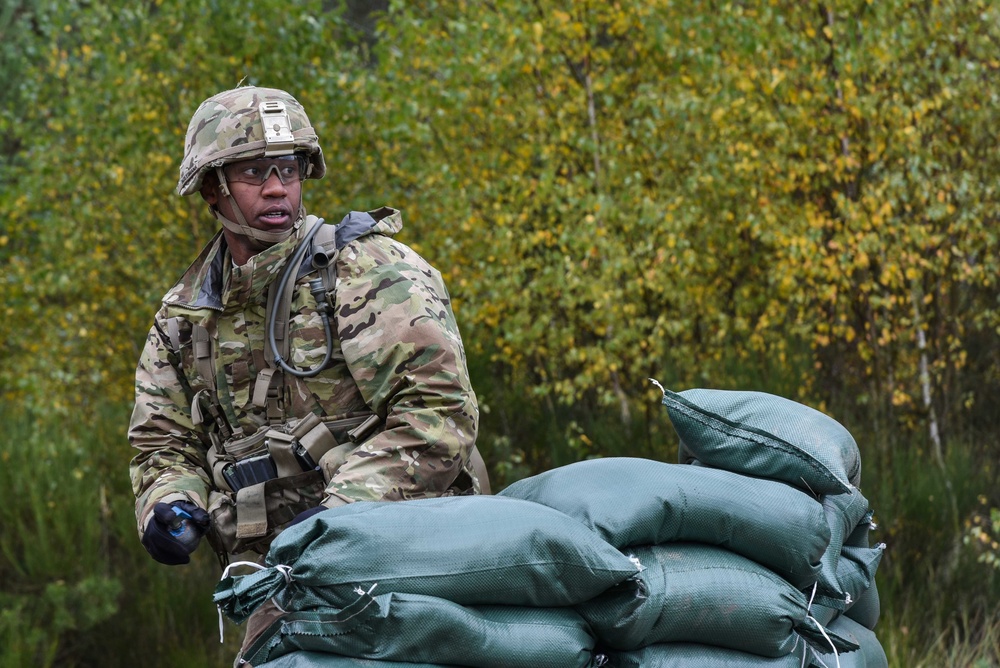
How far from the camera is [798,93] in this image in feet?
21.3

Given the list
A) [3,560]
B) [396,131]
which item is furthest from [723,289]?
[3,560]

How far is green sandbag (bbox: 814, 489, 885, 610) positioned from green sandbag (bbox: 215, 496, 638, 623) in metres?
0.72

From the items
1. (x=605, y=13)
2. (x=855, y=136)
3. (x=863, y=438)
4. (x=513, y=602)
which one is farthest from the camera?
(x=605, y=13)

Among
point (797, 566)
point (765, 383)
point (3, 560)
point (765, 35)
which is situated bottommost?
point (3, 560)

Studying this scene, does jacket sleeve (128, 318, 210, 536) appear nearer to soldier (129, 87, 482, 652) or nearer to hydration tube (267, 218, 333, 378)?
soldier (129, 87, 482, 652)

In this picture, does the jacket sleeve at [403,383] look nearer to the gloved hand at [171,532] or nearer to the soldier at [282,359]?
the soldier at [282,359]

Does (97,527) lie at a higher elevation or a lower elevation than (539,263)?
lower

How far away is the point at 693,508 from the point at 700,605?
0.67 ft

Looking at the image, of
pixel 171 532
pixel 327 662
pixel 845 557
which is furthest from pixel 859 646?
pixel 171 532

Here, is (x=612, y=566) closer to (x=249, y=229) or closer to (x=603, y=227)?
(x=249, y=229)

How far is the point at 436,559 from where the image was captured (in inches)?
88.3

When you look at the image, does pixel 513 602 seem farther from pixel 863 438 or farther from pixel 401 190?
pixel 401 190

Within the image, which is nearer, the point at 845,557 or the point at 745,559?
the point at 745,559

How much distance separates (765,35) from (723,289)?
177 centimetres
